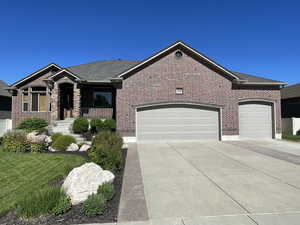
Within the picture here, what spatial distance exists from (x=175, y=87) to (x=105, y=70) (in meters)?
7.05

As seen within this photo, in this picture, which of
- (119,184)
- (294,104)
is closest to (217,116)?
(119,184)

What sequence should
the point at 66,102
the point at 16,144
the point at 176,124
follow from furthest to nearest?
the point at 66,102, the point at 176,124, the point at 16,144

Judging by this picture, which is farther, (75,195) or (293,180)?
(293,180)

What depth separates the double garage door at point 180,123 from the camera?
13703 millimetres

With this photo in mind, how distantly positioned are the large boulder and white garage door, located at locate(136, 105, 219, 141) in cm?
871

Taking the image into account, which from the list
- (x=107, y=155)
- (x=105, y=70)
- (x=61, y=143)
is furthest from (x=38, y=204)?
(x=105, y=70)

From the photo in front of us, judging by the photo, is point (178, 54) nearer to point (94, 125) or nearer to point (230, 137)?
point (230, 137)

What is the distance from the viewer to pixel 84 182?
14.4 feet

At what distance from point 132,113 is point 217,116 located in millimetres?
6272

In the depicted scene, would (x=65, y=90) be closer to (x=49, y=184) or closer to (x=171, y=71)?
(x=171, y=71)

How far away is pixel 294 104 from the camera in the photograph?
22.6m

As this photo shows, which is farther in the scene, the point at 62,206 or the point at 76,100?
the point at 76,100

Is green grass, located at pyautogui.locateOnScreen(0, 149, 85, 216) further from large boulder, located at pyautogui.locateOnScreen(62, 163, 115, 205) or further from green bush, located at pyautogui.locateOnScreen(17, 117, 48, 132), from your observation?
green bush, located at pyautogui.locateOnScreen(17, 117, 48, 132)

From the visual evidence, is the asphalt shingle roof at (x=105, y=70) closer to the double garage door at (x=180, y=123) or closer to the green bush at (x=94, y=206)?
the double garage door at (x=180, y=123)
